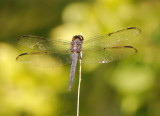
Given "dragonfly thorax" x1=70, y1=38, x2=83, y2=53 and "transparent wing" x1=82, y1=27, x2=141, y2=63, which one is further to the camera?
"dragonfly thorax" x1=70, y1=38, x2=83, y2=53

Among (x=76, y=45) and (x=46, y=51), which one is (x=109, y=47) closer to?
(x=76, y=45)

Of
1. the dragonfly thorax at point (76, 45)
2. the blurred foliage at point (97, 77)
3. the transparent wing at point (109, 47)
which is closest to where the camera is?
the transparent wing at point (109, 47)

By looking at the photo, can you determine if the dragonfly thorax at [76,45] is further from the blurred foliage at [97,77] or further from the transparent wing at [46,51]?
the blurred foliage at [97,77]

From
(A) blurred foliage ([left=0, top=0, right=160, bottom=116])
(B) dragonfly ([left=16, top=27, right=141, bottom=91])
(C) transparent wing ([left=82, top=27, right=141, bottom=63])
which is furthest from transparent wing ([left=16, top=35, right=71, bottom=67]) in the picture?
(A) blurred foliage ([left=0, top=0, right=160, bottom=116])

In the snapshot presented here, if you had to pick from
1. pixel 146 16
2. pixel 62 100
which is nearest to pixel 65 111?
pixel 62 100

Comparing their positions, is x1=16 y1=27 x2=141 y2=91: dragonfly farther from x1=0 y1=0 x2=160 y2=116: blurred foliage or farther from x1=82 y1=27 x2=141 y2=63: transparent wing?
x1=0 y1=0 x2=160 y2=116: blurred foliage

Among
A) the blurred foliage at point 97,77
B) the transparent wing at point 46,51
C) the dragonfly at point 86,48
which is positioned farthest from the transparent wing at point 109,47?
the blurred foliage at point 97,77

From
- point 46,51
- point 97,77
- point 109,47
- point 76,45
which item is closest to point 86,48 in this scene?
point 76,45
